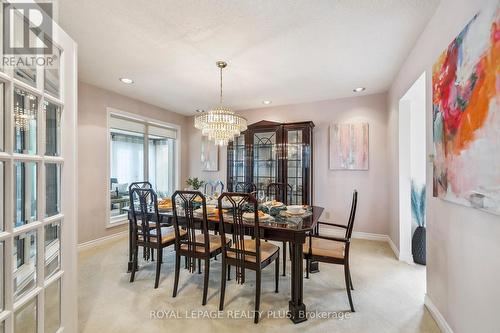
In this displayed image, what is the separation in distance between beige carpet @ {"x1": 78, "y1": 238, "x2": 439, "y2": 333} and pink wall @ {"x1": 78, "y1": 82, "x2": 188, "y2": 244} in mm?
790

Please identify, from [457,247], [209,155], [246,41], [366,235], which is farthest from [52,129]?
[366,235]

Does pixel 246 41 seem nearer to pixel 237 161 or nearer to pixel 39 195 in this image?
pixel 39 195

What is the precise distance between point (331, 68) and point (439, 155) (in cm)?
168

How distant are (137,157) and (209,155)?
4.93 feet

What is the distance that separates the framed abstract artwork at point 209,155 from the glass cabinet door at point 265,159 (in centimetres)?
118

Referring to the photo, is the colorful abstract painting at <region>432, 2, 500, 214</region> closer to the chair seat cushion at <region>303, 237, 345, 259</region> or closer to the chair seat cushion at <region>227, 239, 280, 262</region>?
the chair seat cushion at <region>303, 237, 345, 259</region>

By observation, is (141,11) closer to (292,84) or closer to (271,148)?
(292,84)

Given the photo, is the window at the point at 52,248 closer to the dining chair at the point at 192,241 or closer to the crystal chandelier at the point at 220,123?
A: the dining chair at the point at 192,241

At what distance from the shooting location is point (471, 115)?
48.6 inches

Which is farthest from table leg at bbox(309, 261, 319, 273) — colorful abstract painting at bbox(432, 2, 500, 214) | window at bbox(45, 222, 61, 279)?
window at bbox(45, 222, 61, 279)

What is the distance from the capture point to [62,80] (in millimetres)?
1342

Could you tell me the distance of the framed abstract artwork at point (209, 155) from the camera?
199 inches

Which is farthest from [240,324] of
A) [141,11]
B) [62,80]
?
[141,11]

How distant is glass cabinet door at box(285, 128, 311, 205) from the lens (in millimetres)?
3855
